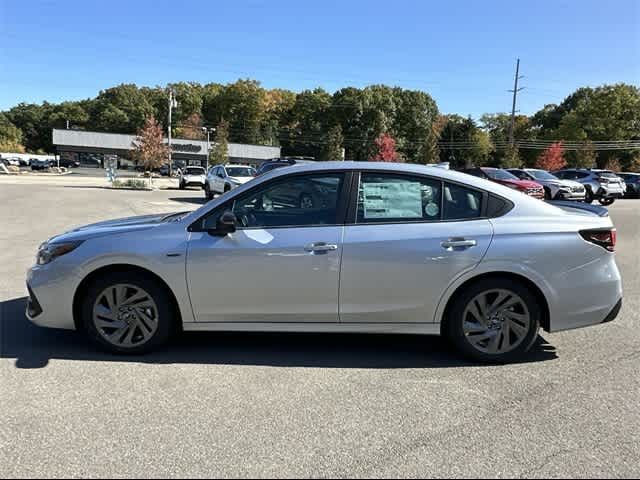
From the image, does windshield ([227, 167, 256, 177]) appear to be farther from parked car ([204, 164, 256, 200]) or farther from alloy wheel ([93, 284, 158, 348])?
alloy wheel ([93, 284, 158, 348])

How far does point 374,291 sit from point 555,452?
1662 millimetres

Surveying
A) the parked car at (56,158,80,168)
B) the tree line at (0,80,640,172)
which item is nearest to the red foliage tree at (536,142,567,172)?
the tree line at (0,80,640,172)

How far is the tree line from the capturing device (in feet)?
291

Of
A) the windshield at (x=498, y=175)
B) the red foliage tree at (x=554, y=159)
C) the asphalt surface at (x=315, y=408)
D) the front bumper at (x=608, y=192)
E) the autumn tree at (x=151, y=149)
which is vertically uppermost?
the red foliage tree at (x=554, y=159)

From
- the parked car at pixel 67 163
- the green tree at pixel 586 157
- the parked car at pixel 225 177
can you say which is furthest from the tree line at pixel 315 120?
the parked car at pixel 225 177

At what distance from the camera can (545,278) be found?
13.1 feet

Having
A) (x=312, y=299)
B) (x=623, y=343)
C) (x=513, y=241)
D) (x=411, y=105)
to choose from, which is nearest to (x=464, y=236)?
(x=513, y=241)

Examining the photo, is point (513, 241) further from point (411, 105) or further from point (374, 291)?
point (411, 105)

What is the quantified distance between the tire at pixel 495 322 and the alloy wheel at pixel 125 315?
8.20 feet

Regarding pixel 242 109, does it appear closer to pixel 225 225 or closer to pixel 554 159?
pixel 554 159

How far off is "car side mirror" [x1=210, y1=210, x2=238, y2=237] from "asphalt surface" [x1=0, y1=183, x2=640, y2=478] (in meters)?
1.09

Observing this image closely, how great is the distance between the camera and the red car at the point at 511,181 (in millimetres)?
19047

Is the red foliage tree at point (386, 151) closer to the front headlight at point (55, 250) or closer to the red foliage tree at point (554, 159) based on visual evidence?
the red foliage tree at point (554, 159)

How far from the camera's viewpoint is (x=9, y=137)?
102750mm
